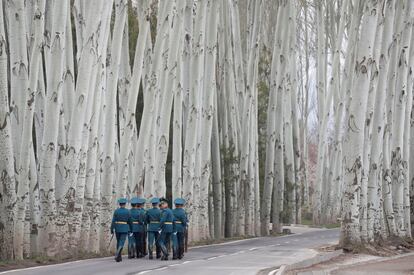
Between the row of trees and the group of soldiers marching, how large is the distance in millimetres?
1600

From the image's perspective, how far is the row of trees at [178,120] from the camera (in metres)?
24.2

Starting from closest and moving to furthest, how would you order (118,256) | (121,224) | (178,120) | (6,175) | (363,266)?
(6,175) < (118,256) < (363,266) < (121,224) < (178,120)

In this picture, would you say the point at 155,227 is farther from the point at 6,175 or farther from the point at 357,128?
the point at 357,128

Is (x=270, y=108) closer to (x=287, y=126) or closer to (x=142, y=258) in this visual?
(x=287, y=126)

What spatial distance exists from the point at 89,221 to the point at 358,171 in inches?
338

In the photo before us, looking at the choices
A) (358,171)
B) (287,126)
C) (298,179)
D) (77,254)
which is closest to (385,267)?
(358,171)

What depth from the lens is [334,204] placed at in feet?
193

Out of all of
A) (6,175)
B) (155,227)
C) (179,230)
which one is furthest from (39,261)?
(179,230)

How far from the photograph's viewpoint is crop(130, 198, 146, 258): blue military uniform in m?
24.5

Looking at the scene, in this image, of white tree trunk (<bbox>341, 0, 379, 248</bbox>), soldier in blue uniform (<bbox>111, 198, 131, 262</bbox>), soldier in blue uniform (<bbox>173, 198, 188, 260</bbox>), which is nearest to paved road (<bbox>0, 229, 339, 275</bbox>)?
soldier in blue uniform (<bbox>173, 198, 188, 260</bbox>)

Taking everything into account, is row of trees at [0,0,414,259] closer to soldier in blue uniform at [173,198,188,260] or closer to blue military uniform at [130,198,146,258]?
blue military uniform at [130,198,146,258]

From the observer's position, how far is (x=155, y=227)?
24734mm

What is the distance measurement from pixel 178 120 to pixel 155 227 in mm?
11255

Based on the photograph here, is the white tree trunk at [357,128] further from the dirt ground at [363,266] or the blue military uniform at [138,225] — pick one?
the blue military uniform at [138,225]
